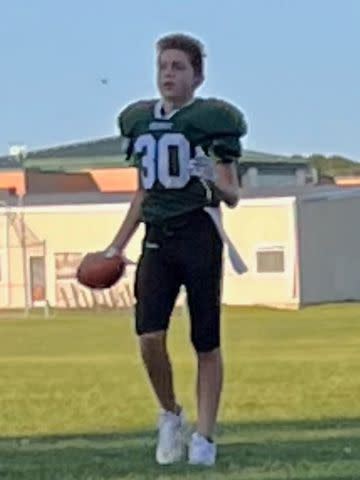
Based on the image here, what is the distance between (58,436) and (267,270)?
50716 millimetres

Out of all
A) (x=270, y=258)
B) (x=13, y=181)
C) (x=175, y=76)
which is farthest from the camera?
(x=13, y=181)

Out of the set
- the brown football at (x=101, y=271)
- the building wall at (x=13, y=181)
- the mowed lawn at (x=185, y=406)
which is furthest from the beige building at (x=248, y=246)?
the brown football at (x=101, y=271)

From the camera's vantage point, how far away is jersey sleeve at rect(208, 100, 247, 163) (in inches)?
288

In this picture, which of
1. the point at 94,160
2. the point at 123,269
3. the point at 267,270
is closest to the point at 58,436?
the point at 123,269

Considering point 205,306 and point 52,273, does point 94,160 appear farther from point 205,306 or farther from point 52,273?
point 205,306

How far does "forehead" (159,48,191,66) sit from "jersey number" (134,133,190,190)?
0.32 meters

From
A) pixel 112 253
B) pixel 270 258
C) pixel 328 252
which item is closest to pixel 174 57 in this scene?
pixel 112 253

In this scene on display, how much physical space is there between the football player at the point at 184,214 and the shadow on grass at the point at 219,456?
0.93 ft

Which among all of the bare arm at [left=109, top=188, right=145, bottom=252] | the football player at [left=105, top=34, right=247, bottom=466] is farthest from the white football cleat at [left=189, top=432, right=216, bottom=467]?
the bare arm at [left=109, top=188, right=145, bottom=252]

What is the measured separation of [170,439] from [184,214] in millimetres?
970

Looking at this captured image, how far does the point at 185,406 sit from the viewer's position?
43.7 feet

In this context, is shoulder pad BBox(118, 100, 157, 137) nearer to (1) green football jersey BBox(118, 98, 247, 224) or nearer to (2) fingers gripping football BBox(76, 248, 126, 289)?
(1) green football jersey BBox(118, 98, 247, 224)

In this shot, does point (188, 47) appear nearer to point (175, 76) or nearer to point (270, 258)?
point (175, 76)

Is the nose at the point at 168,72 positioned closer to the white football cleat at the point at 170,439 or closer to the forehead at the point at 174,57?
the forehead at the point at 174,57
